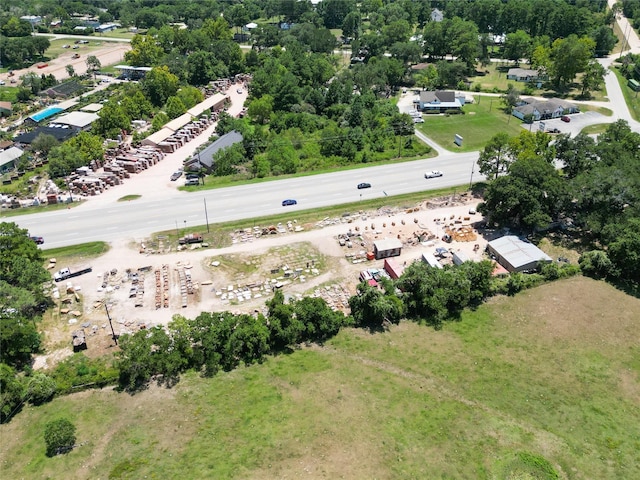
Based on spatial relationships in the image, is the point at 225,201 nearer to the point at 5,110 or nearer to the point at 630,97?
the point at 5,110

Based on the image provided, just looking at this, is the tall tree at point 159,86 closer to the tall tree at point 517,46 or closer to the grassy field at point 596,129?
the grassy field at point 596,129

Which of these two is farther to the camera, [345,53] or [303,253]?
[345,53]

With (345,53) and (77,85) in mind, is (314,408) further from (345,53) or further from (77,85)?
(345,53)

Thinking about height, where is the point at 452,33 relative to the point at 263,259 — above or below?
above

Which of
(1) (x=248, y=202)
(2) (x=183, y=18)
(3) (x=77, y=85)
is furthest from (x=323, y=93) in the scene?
(2) (x=183, y=18)

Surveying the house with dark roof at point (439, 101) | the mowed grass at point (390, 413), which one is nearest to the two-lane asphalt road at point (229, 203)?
the mowed grass at point (390, 413)

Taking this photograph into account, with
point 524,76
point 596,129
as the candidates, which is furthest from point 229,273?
point 524,76
